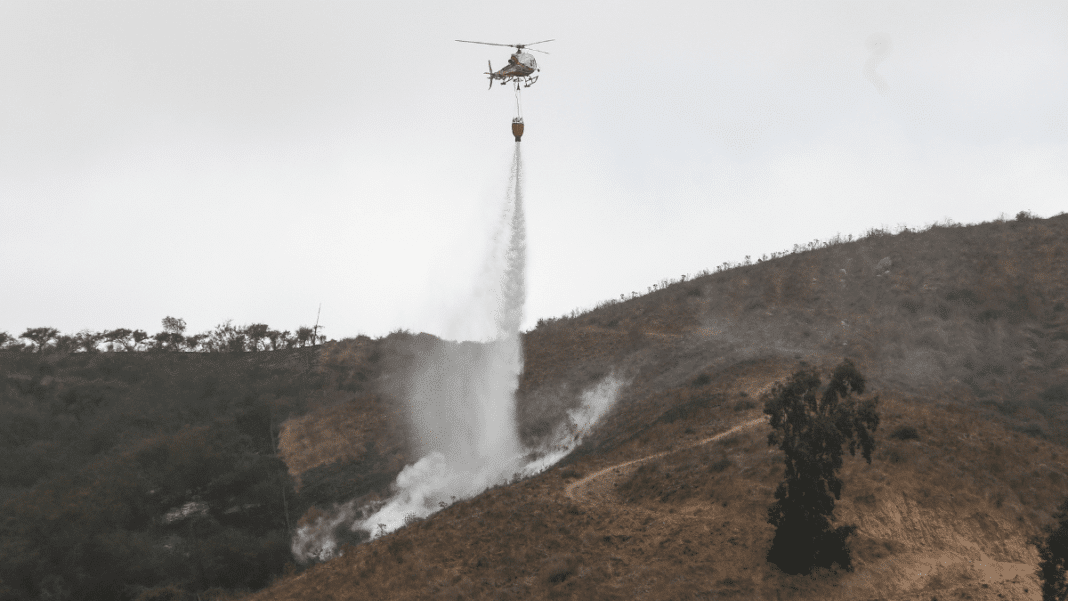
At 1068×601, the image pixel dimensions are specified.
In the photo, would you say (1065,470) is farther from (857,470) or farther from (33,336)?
(33,336)

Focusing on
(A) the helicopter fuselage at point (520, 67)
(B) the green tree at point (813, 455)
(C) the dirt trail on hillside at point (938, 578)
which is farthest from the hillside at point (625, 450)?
(A) the helicopter fuselage at point (520, 67)

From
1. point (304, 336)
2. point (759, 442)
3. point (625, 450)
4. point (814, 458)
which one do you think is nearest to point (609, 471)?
point (625, 450)

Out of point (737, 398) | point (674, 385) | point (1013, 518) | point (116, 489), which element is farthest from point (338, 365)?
point (1013, 518)

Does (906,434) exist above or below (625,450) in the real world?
above

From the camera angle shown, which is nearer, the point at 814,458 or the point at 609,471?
the point at 814,458

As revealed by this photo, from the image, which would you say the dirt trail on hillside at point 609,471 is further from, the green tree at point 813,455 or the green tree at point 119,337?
the green tree at point 119,337

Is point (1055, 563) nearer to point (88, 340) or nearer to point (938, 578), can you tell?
point (938, 578)
